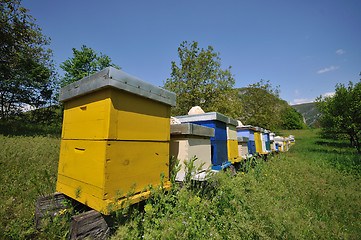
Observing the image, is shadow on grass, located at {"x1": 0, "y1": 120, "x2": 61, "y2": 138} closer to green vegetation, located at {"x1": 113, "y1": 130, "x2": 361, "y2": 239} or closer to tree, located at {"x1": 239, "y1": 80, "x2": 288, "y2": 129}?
green vegetation, located at {"x1": 113, "y1": 130, "x2": 361, "y2": 239}

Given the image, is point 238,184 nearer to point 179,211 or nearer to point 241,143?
point 179,211

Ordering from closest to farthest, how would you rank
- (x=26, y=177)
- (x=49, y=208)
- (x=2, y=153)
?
(x=49, y=208) < (x=26, y=177) < (x=2, y=153)

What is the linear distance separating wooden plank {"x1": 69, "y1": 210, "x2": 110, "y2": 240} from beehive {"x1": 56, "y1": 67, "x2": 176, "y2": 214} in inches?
3.4

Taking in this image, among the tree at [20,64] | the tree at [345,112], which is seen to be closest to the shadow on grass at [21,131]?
the tree at [20,64]

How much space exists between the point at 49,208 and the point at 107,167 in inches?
39.8

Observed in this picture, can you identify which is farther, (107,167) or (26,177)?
(26,177)

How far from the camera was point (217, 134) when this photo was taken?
3.32 m

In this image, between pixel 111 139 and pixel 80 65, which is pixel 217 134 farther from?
pixel 80 65

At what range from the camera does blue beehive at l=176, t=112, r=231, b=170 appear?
10.5ft

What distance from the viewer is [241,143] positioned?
4.86 meters

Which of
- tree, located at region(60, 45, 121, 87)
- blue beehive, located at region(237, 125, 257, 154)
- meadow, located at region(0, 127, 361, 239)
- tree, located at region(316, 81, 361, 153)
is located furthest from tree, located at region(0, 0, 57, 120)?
tree, located at region(316, 81, 361, 153)

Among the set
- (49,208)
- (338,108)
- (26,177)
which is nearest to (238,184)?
(49,208)

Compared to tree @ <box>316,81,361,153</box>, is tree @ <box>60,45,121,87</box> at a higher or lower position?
higher

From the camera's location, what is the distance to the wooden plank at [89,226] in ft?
4.27
